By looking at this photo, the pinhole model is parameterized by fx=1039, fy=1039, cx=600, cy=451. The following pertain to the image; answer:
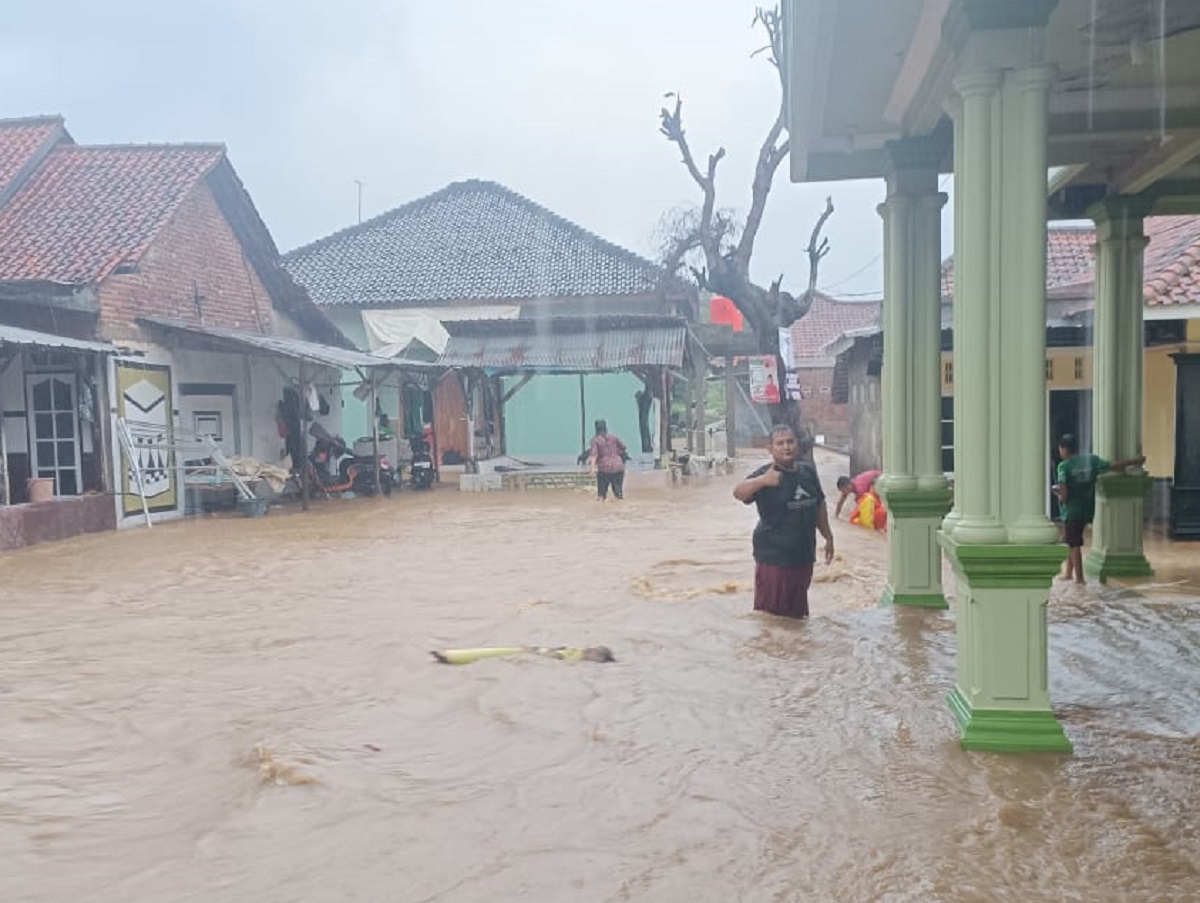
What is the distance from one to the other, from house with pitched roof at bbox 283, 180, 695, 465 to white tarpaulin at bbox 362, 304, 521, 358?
0.11 feet

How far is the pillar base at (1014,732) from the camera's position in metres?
4.44

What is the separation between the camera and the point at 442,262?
29656 mm

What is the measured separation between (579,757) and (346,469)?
16131 mm

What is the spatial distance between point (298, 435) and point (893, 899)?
704 inches

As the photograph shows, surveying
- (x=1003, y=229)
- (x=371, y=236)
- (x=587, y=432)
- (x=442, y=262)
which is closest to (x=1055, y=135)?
(x=1003, y=229)

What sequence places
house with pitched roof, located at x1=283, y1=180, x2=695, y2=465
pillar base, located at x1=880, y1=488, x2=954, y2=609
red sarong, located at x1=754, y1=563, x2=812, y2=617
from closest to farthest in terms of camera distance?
red sarong, located at x1=754, y1=563, x2=812, y2=617 < pillar base, located at x1=880, y1=488, x2=954, y2=609 < house with pitched roof, located at x1=283, y1=180, x2=695, y2=465

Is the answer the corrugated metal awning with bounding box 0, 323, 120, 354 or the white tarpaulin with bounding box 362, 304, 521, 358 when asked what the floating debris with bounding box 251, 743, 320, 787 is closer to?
the corrugated metal awning with bounding box 0, 323, 120, 354

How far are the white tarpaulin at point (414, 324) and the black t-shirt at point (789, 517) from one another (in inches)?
791

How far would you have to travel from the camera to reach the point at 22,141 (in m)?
19.0

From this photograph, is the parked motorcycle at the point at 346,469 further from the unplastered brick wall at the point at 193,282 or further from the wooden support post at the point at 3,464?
the wooden support post at the point at 3,464

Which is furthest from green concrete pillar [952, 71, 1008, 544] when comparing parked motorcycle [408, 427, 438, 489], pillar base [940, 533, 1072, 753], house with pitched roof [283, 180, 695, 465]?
parked motorcycle [408, 427, 438, 489]

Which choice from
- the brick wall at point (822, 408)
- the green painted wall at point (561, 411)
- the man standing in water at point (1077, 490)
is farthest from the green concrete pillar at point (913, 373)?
the brick wall at point (822, 408)

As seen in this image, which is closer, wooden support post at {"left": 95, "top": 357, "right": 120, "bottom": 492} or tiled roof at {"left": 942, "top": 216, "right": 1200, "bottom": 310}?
tiled roof at {"left": 942, "top": 216, "right": 1200, "bottom": 310}

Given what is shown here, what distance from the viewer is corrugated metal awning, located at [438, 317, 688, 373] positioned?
2078 cm
